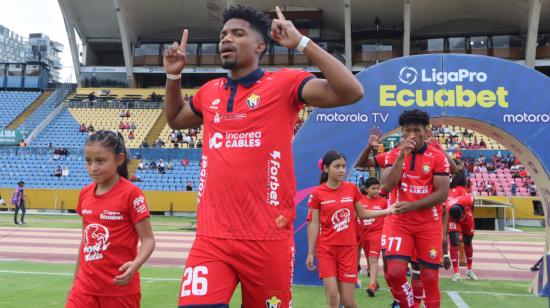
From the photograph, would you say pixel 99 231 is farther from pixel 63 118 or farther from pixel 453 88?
pixel 63 118

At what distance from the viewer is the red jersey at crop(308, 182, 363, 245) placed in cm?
522

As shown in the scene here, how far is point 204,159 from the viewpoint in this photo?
2.85 metres

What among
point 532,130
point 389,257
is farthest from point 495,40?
point 389,257

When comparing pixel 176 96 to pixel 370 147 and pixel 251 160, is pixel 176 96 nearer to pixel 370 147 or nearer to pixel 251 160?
pixel 251 160

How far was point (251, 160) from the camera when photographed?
2.66m

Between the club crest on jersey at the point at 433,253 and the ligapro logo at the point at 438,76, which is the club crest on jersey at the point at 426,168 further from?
the ligapro logo at the point at 438,76

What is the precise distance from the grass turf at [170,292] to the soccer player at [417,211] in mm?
1625

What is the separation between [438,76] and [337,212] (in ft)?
13.2

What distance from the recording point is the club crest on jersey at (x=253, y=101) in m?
2.75

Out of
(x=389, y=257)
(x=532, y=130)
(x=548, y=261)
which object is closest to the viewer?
(x=548, y=261)

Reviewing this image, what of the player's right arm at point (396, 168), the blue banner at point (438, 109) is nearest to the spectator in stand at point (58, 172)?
the blue banner at point (438, 109)

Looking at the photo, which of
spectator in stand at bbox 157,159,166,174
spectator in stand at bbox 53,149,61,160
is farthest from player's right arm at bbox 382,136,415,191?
spectator in stand at bbox 53,149,61,160

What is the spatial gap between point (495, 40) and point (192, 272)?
3848 centimetres

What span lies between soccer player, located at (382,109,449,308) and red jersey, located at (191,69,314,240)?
2.42 meters
